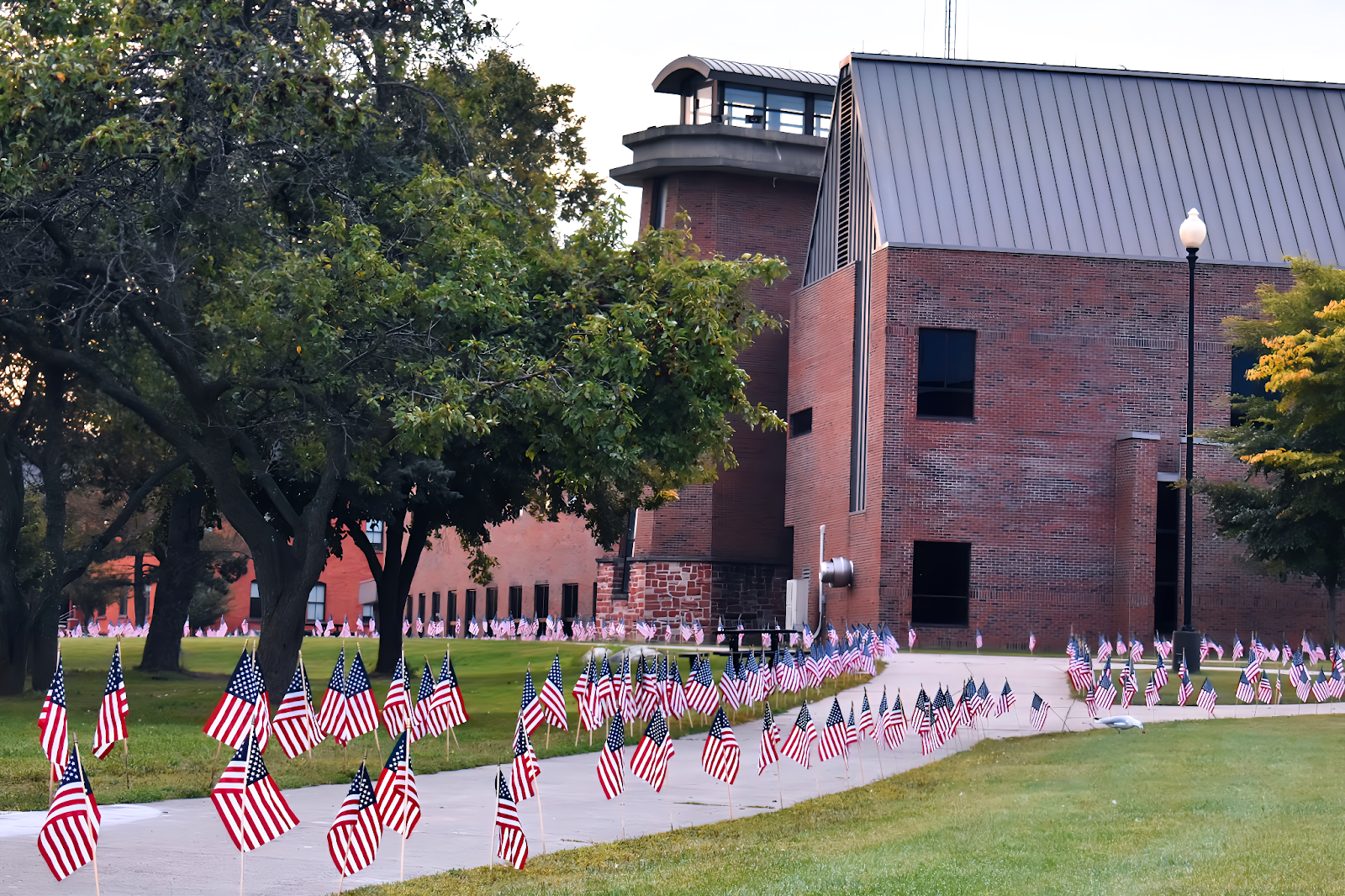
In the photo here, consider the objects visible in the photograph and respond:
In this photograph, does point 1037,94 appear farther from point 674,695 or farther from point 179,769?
point 179,769

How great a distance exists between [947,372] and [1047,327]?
285 cm

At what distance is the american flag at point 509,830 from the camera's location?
9.64 meters

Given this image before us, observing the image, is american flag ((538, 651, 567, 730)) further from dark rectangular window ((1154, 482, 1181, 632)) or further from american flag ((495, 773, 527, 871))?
dark rectangular window ((1154, 482, 1181, 632))

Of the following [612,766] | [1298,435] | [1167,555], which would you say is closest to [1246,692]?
[1298,435]

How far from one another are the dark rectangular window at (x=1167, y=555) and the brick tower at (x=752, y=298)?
13.0 meters

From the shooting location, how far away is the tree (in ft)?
89.0

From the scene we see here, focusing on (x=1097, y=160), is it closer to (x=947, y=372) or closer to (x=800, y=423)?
(x=947, y=372)

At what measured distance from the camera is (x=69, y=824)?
28.7 ft

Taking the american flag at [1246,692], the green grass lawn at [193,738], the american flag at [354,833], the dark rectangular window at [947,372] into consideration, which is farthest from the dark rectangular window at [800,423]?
the american flag at [354,833]

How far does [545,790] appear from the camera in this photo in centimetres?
1493

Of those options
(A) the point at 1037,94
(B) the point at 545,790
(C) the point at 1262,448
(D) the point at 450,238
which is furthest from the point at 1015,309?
(B) the point at 545,790

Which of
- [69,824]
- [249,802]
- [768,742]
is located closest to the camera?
[69,824]

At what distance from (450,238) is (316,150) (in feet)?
7.32

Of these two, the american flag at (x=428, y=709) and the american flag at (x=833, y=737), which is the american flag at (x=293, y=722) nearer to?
the american flag at (x=428, y=709)
